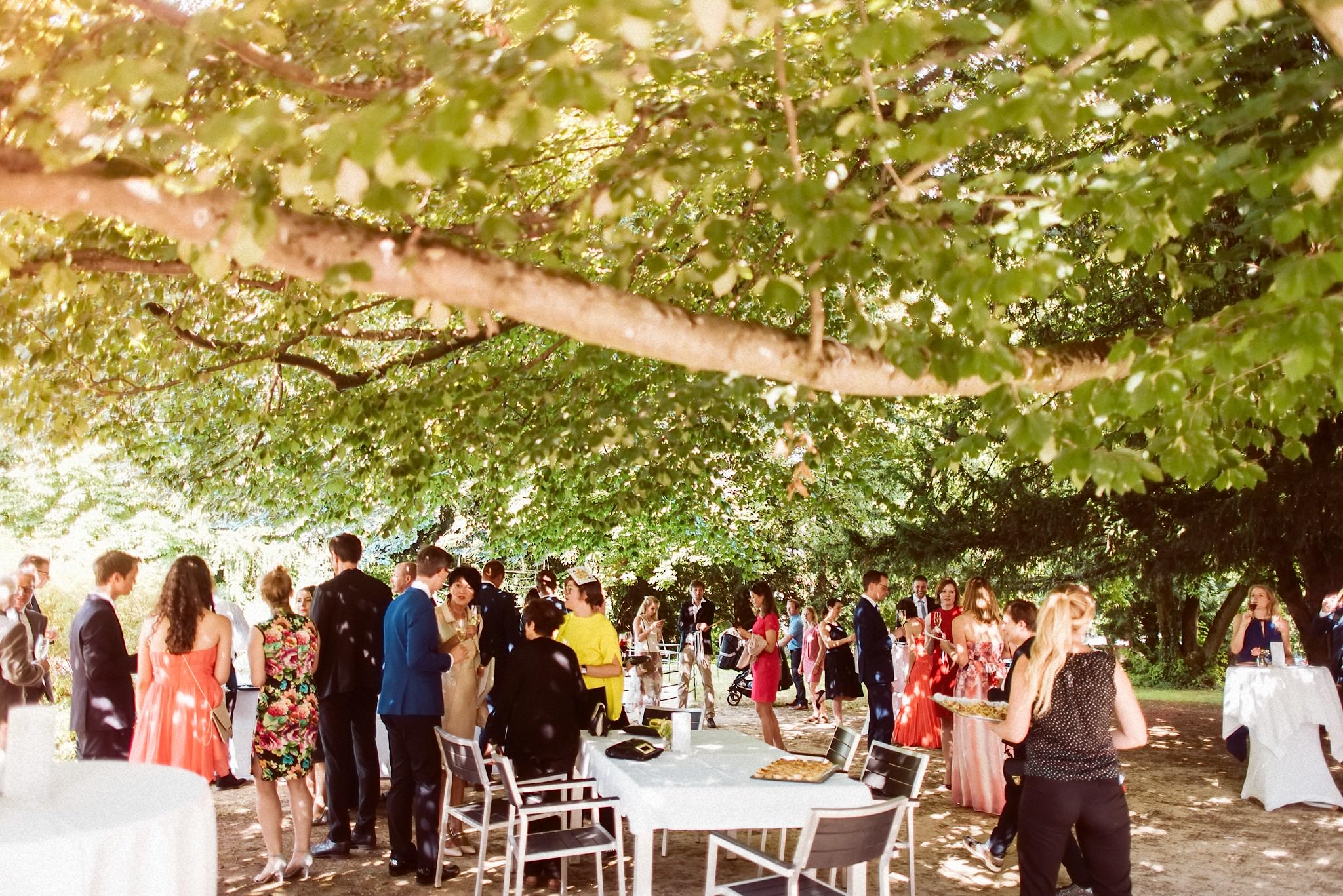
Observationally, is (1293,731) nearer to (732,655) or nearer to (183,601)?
(732,655)

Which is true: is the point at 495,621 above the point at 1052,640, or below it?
below

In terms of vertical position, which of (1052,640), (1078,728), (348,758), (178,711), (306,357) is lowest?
(348,758)

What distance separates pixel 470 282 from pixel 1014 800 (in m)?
5.67

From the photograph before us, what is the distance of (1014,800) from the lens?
23.6 ft

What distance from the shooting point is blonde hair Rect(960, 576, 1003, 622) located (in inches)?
359

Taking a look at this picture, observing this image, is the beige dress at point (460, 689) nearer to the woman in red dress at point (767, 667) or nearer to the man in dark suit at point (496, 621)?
the man in dark suit at point (496, 621)

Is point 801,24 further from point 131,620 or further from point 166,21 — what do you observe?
point 131,620

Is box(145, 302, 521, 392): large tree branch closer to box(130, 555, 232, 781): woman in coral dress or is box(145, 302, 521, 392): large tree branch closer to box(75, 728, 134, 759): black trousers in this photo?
box(130, 555, 232, 781): woman in coral dress

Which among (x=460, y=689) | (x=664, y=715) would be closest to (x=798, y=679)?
(x=664, y=715)

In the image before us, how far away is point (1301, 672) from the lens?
29.9ft

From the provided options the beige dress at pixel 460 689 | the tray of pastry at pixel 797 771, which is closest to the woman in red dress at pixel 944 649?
the beige dress at pixel 460 689

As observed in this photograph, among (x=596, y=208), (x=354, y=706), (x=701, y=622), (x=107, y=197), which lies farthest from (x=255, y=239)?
(x=701, y=622)

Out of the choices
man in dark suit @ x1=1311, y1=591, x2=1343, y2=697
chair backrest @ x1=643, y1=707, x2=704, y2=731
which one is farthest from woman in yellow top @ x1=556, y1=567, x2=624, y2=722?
man in dark suit @ x1=1311, y1=591, x2=1343, y2=697

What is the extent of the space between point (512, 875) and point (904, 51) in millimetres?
5496
